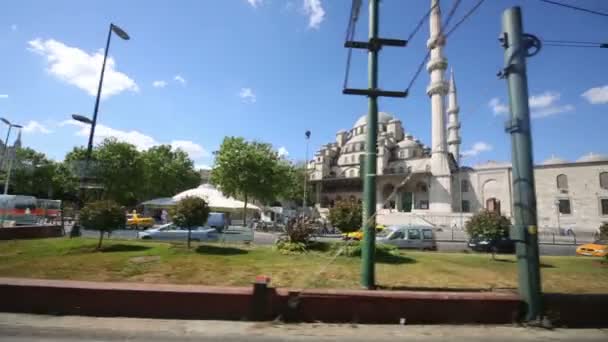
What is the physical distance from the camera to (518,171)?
614cm

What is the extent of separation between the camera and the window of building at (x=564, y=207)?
41625 mm

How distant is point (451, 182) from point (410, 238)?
121 feet

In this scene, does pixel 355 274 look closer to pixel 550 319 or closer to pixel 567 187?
pixel 550 319

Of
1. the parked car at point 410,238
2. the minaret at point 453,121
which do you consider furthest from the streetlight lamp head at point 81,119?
the minaret at point 453,121

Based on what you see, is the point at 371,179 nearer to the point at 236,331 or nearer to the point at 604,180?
the point at 236,331

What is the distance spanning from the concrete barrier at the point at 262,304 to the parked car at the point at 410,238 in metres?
11.7

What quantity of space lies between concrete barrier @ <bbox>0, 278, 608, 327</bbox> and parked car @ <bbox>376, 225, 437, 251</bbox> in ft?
38.3

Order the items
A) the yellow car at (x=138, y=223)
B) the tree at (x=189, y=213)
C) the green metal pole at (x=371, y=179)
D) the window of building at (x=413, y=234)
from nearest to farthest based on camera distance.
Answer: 1. the green metal pole at (x=371, y=179)
2. the tree at (x=189, y=213)
3. the window of building at (x=413, y=234)
4. the yellow car at (x=138, y=223)

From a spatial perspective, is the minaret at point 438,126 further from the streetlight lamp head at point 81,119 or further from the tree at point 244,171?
the streetlight lamp head at point 81,119

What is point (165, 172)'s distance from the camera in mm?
53062

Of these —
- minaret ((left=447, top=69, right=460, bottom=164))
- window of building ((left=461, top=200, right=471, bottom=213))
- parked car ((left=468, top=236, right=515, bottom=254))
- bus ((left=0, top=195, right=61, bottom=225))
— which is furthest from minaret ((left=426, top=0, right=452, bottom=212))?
bus ((left=0, top=195, right=61, bottom=225))

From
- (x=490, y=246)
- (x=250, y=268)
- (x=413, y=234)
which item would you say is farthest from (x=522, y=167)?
(x=490, y=246)

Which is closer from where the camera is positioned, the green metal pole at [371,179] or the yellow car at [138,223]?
the green metal pole at [371,179]

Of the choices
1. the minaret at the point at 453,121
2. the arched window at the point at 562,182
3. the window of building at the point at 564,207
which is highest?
the minaret at the point at 453,121
